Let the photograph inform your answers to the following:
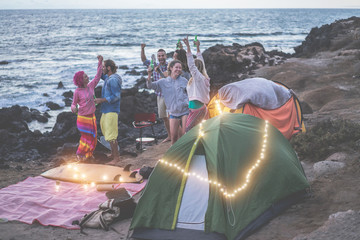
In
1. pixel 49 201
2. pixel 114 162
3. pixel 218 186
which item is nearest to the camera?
pixel 218 186

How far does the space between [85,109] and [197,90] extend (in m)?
2.43

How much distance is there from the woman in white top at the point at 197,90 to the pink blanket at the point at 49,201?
164 centimetres

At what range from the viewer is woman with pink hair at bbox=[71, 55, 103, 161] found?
7.80 m

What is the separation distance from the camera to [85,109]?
25.7ft

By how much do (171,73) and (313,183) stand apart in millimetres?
3392

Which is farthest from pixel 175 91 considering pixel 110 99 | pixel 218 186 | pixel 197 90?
pixel 218 186

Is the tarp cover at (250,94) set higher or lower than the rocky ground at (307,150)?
higher

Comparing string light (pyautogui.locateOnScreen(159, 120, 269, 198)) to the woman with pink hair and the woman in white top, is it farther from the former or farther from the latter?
the woman with pink hair

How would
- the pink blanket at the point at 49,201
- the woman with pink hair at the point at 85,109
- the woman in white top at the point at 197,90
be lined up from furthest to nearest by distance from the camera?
the woman with pink hair at the point at 85,109
the woman in white top at the point at 197,90
the pink blanket at the point at 49,201

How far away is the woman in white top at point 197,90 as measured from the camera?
6.96 meters

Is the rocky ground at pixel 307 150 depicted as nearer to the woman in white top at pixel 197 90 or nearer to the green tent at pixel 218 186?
the green tent at pixel 218 186

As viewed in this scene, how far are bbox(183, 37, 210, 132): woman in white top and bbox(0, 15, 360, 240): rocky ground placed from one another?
182cm

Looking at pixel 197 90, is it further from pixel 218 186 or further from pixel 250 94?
pixel 218 186

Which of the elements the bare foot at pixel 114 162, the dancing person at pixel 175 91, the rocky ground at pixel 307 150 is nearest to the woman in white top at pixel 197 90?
the dancing person at pixel 175 91
